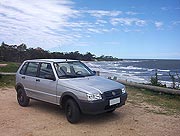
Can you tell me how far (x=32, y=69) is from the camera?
7801 millimetres

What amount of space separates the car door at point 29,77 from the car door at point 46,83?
0.26 m

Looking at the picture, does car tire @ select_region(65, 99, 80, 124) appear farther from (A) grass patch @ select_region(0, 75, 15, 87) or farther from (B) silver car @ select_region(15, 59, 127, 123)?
(A) grass patch @ select_region(0, 75, 15, 87)

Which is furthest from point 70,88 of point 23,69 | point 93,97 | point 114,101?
point 23,69

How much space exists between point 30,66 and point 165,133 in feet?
15.2

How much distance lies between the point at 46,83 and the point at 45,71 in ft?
1.40

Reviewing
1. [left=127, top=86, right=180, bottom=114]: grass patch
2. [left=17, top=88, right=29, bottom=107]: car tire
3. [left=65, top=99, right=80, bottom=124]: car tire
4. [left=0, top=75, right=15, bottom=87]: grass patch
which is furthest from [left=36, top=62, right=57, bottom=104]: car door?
[left=0, top=75, right=15, bottom=87]: grass patch

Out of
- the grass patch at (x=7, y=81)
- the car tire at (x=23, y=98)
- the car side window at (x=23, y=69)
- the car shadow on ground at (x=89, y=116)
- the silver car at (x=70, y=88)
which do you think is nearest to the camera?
the silver car at (x=70, y=88)

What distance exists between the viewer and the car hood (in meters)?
5.93

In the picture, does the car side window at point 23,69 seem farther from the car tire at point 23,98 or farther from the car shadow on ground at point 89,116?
the car shadow on ground at point 89,116

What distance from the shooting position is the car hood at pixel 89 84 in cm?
593

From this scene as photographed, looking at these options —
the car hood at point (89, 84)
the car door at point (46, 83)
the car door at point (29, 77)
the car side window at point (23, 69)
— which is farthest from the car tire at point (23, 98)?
the car hood at point (89, 84)

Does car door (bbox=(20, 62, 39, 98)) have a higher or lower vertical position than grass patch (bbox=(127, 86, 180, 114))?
higher

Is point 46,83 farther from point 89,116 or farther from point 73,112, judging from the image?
point 89,116

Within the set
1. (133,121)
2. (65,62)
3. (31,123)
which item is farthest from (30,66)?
(133,121)
